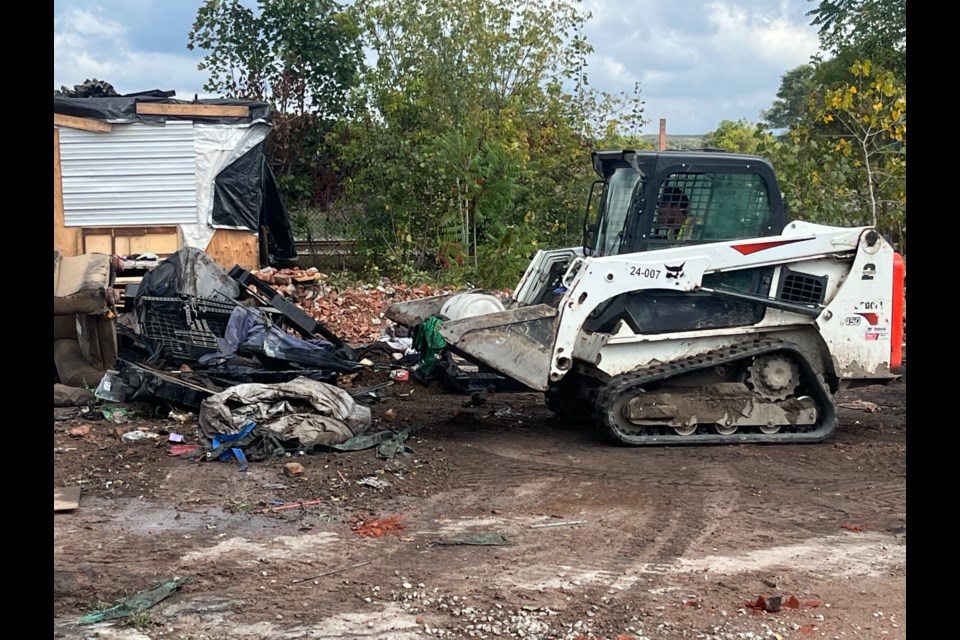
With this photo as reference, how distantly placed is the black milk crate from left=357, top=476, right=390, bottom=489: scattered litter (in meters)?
3.91

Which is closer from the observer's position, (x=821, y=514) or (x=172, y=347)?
(x=821, y=514)

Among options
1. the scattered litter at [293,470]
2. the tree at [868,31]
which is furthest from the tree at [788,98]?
the scattered litter at [293,470]

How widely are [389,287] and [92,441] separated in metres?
7.79

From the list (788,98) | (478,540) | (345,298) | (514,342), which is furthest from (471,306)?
(788,98)

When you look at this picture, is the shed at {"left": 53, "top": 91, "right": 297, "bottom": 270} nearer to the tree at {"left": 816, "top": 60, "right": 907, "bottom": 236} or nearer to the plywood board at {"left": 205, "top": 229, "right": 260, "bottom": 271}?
the plywood board at {"left": 205, "top": 229, "right": 260, "bottom": 271}

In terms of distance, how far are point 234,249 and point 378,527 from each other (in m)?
10.8

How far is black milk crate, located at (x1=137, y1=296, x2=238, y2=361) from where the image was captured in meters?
10.7

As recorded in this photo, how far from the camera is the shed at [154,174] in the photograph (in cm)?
1552

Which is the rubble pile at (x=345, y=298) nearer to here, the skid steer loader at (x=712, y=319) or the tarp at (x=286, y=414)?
the tarp at (x=286, y=414)

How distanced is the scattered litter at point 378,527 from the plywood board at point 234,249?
33.7ft

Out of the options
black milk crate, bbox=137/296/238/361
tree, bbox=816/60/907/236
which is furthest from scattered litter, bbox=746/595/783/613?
tree, bbox=816/60/907/236
